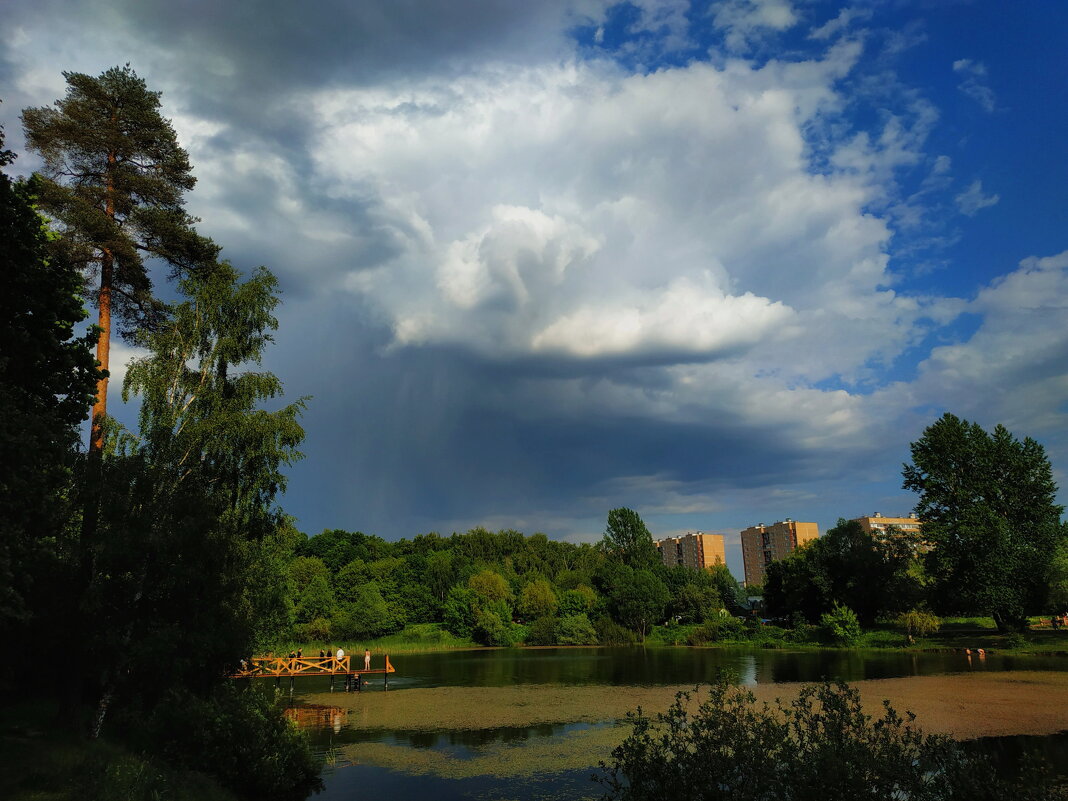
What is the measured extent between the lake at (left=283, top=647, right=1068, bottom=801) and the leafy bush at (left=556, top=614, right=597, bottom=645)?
2072 centimetres

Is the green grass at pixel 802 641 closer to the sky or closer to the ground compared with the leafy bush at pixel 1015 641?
closer to the ground

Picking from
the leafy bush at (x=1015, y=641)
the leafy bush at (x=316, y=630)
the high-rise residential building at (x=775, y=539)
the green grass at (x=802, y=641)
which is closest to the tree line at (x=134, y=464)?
the green grass at (x=802, y=641)

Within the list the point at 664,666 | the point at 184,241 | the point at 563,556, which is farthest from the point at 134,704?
the point at 563,556

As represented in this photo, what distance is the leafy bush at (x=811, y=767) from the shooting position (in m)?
7.70

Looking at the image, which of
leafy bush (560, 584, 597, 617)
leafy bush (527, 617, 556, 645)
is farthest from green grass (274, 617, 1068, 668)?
leafy bush (560, 584, 597, 617)

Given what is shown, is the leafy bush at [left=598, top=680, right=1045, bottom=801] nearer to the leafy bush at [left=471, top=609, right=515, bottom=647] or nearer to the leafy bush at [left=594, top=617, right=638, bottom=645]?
the leafy bush at [left=594, top=617, right=638, bottom=645]

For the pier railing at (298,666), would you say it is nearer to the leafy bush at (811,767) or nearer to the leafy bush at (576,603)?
the leafy bush at (811,767)

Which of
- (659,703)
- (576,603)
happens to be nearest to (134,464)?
(659,703)

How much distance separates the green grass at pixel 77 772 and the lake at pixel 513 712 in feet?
13.5

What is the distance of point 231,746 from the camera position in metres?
16.0

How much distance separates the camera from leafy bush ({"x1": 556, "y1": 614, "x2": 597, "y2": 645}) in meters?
80.2

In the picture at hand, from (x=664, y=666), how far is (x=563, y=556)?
209ft

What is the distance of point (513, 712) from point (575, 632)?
177 ft

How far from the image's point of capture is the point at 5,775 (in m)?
11.3
